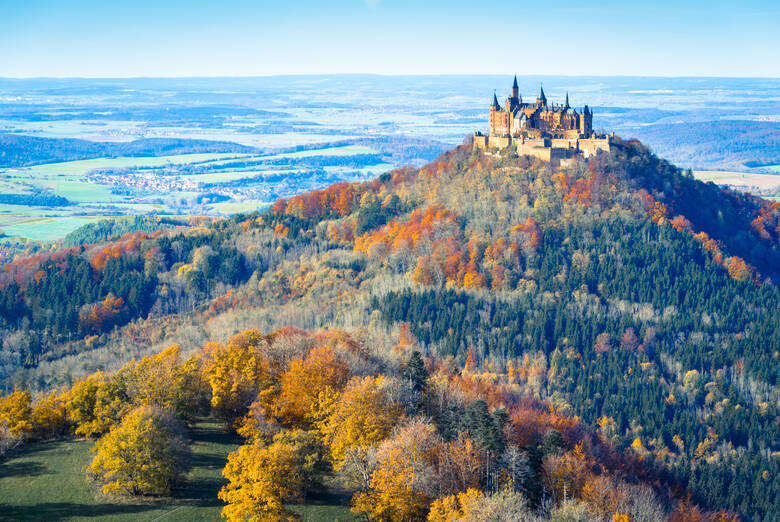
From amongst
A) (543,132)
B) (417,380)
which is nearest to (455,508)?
(417,380)

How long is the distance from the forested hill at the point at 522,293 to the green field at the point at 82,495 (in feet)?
132

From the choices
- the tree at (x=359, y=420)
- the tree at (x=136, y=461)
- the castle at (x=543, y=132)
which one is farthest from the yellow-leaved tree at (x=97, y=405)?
the castle at (x=543, y=132)

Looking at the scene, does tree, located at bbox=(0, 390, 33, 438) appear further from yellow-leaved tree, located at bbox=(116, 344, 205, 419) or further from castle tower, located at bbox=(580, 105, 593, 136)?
castle tower, located at bbox=(580, 105, 593, 136)

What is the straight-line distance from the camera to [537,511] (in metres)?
50.7

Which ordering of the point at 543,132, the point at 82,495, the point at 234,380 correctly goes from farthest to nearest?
the point at 543,132 < the point at 234,380 < the point at 82,495

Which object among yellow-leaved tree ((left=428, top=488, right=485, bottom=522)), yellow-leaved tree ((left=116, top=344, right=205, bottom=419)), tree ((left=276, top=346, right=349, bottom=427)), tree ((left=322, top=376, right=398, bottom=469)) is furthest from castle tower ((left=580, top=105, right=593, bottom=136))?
yellow-leaved tree ((left=428, top=488, right=485, bottom=522))

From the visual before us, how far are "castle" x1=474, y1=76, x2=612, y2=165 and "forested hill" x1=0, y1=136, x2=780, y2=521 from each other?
2718 millimetres

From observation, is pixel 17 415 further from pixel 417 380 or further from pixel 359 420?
pixel 417 380

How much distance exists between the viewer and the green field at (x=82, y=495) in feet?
157

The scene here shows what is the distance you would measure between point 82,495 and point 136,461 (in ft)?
12.8

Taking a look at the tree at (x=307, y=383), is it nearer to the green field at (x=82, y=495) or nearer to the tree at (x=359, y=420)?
the tree at (x=359, y=420)

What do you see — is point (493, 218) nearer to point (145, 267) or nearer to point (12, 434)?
point (145, 267)

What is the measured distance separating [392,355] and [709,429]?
42.6 m

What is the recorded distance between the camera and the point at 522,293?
122m
